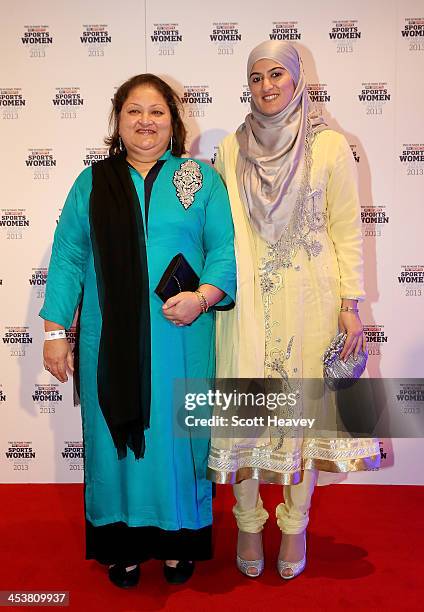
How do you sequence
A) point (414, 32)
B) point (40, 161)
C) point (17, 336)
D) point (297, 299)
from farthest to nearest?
point (17, 336), point (40, 161), point (414, 32), point (297, 299)

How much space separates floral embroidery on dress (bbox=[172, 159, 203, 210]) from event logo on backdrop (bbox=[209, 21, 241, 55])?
1091 millimetres

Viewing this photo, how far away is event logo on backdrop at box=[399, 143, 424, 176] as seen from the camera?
2.62m

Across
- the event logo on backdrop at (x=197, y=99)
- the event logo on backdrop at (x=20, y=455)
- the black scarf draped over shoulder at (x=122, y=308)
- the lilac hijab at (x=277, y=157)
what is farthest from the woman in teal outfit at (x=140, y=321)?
the event logo on backdrop at (x=20, y=455)

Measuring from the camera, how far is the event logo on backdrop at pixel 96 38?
2.61m

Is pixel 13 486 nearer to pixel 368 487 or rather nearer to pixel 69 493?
pixel 69 493

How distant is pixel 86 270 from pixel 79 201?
21 cm

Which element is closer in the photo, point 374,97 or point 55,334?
point 55,334

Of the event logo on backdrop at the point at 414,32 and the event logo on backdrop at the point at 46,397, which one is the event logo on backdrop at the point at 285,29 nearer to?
the event logo on backdrop at the point at 414,32

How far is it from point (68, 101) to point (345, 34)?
1290 millimetres

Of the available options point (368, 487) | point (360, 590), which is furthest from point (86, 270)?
point (368, 487)

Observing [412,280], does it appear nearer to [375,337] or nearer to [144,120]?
[375,337]

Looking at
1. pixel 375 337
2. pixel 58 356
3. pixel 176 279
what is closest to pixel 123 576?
pixel 58 356

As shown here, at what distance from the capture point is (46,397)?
9.26 feet

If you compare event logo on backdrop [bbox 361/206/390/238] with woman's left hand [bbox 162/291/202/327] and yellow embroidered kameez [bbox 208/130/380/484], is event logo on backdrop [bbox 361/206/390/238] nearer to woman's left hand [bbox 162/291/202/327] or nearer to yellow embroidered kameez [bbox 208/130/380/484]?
yellow embroidered kameez [bbox 208/130/380/484]
